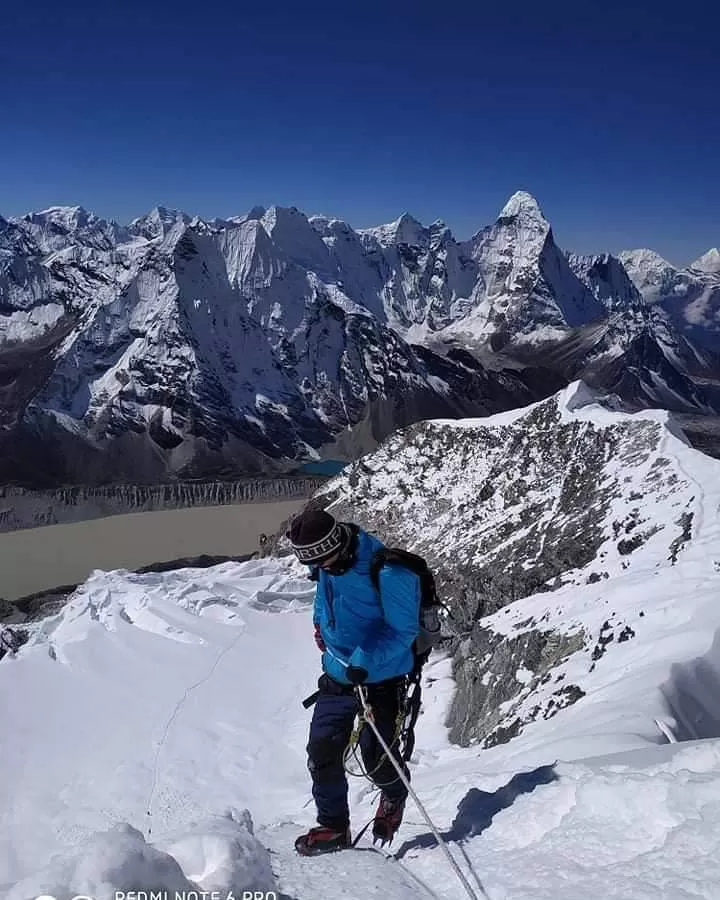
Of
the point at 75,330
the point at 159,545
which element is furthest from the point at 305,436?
A: the point at 159,545

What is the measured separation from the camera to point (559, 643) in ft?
47.9

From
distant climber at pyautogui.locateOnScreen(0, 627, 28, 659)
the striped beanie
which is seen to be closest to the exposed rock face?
the striped beanie

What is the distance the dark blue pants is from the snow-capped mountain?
1.48ft

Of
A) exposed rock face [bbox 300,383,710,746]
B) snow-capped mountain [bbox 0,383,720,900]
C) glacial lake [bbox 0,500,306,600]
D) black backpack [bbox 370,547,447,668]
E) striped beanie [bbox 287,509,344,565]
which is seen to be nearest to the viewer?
snow-capped mountain [bbox 0,383,720,900]

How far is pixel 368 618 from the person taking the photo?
592 centimetres

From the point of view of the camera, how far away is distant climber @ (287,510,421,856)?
224 inches

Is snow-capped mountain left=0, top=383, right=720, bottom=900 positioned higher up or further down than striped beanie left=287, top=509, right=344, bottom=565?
further down

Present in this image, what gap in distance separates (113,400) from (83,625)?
134855 mm

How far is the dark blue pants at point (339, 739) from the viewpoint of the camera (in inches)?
238

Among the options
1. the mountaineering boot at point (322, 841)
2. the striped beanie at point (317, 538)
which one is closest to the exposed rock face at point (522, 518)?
the mountaineering boot at point (322, 841)

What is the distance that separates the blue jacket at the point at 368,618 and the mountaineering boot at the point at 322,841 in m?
1.15

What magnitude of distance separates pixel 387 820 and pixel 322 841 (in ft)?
2.05

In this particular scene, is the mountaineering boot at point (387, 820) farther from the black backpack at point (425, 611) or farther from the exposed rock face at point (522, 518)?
the exposed rock face at point (522, 518)

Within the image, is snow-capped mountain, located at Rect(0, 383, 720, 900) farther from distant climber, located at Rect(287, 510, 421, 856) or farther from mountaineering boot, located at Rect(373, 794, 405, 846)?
distant climber, located at Rect(287, 510, 421, 856)
